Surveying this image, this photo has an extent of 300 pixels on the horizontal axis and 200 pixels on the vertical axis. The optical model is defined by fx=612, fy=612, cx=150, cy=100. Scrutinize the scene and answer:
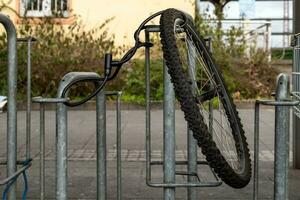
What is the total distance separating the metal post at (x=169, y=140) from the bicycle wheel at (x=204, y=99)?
0.17 meters

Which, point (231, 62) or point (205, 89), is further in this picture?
point (231, 62)

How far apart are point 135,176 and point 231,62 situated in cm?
845

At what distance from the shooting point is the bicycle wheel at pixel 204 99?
2895 mm

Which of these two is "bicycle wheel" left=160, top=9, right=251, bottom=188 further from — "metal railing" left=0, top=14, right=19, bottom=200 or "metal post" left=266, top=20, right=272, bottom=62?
"metal post" left=266, top=20, right=272, bottom=62

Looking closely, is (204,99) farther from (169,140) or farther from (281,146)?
(281,146)

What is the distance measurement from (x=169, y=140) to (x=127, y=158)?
152 inches

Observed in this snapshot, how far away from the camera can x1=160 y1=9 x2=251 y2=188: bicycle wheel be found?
2895mm

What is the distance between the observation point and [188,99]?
291 centimetres

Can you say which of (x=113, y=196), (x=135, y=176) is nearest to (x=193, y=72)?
(x=113, y=196)

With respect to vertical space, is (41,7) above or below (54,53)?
above

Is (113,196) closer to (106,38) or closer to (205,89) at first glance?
(205,89)

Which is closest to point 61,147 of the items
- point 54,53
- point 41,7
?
point 54,53

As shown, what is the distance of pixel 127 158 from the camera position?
24.2 feet

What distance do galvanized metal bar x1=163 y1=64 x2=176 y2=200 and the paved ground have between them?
1842 mm
